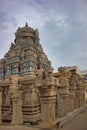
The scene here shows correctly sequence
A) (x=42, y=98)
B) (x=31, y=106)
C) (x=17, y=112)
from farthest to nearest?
(x=31, y=106) → (x=17, y=112) → (x=42, y=98)

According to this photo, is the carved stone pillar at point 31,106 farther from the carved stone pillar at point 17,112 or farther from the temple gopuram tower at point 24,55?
the temple gopuram tower at point 24,55

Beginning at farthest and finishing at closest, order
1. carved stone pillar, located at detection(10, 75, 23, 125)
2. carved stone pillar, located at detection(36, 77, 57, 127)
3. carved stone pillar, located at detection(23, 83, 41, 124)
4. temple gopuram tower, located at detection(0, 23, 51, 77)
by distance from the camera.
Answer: temple gopuram tower, located at detection(0, 23, 51, 77) < carved stone pillar, located at detection(23, 83, 41, 124) < carved stone pillar, located at detection(10, 75, 23, 125) < carved stone pillar, located at detection(36, 77, 57, 127)

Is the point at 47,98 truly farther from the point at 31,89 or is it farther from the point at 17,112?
the point at 31,89

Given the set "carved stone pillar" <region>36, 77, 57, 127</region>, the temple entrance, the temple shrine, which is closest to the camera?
"carved stone pillar" <region>36, 77, 57, 127</region>

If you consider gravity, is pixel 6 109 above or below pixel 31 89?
below

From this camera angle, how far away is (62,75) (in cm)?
973

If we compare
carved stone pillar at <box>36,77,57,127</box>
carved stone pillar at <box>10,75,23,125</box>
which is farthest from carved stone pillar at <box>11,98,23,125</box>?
carved stone pillar at <box>36,77,57,127</box>

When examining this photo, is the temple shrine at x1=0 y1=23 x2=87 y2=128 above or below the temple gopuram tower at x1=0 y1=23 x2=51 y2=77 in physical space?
below

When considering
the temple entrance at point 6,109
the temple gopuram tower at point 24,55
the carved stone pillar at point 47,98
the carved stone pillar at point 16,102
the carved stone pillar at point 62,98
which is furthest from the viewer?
the temple gopuram tower at point 24,55

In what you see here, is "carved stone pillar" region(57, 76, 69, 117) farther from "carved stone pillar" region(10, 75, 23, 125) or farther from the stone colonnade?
"carved stone pillar" region(10, 75, 23, 125)

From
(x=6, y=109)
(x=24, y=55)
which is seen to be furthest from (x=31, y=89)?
(x=24, y=55)

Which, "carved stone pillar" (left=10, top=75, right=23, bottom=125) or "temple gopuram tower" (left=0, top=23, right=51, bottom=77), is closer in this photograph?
"carved stone pillar" (left=10, top=75, right=23, bottom=125)

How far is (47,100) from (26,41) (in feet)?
36.8

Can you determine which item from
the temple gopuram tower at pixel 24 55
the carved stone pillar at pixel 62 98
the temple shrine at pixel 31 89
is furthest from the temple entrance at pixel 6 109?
the temple gopuram tower at pixel 24 55
